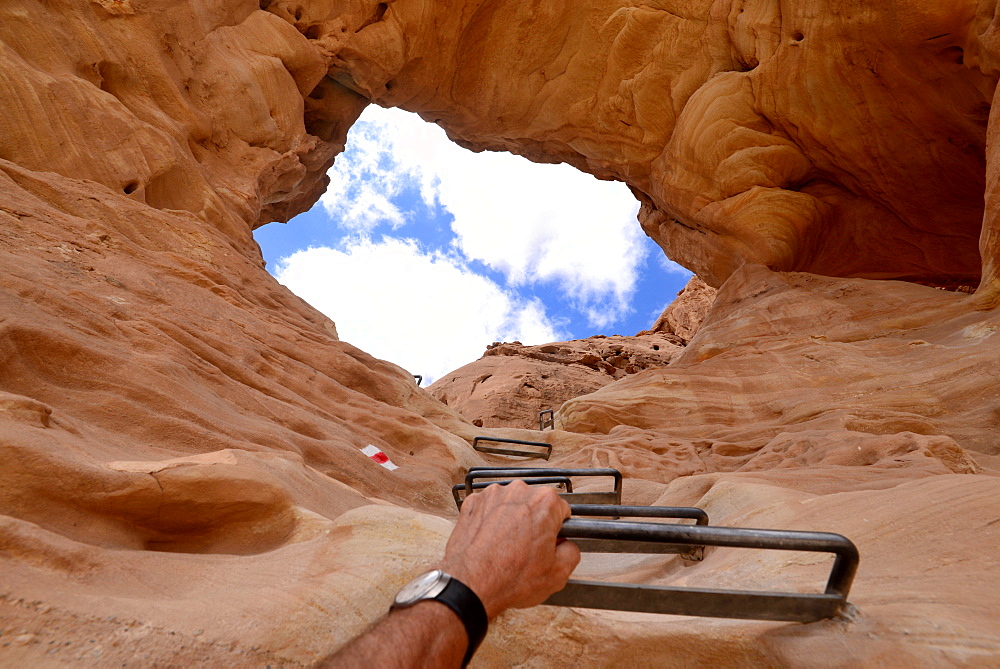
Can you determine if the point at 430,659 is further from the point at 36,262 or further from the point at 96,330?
the point at 36,262

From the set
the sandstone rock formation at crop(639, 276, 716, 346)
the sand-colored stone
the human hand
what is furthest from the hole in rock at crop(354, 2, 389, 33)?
the sandstone rock formation at crop(639, 276, 716, 346)

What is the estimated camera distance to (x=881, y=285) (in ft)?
27.5

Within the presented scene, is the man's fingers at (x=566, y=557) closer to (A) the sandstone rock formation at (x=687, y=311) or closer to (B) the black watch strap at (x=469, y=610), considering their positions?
(B) the black watch strap at (x=469, y=610)

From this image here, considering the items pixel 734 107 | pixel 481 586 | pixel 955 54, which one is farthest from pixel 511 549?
pixel 734 107

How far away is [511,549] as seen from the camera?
1207 millimetres

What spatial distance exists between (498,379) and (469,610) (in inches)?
539

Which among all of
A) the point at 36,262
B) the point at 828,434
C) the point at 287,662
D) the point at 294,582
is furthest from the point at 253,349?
the point at 828,434

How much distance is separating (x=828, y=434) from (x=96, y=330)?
488 cm

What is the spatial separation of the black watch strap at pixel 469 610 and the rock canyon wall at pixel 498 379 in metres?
0.34

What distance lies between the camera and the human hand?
45.4 inches

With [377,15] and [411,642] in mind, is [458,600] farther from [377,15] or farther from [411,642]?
[377,15]

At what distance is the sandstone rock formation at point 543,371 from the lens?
527 inches

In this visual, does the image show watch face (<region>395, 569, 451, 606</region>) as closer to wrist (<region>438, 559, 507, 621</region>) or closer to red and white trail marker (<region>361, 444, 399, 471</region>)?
wrist (<region>438, 559, 507, 621</region>)

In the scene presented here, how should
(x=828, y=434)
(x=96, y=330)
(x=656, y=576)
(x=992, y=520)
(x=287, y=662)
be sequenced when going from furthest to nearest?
(x=828, y=434), (x=96, y=330), (x=656, y=576), (x=992, y=520), (x=287, y=662)
